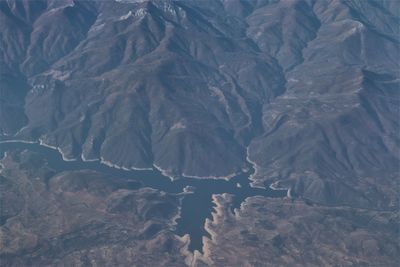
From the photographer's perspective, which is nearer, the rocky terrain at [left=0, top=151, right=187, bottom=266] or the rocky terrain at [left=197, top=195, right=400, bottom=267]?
the rocky terrain at [left=0, top=151, right=187, bottom=266]

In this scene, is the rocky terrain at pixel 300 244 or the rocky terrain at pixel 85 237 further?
the rocky terrain at pixel 300 244

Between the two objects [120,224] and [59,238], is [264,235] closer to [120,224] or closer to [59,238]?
[120,224]

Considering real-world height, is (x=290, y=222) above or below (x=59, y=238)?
below

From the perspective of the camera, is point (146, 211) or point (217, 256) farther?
point (146, 211)

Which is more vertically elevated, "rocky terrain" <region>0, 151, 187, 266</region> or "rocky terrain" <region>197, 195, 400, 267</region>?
"rocky terrain" <region>0, 151, 187, 266</region>

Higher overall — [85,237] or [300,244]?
[85,237]

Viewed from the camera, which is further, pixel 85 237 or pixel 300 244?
pixel 300 244

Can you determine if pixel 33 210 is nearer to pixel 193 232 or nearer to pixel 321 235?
pixel 193 232

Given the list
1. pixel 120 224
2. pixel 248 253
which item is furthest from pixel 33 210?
pixel 248 253

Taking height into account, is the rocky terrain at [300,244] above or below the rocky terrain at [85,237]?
below

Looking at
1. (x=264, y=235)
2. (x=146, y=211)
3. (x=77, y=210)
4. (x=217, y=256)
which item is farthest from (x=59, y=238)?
(x=264, y=235)
